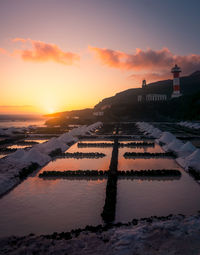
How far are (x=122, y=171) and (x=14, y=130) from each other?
44.1m

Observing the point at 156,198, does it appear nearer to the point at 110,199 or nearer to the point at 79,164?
the point at 110,199

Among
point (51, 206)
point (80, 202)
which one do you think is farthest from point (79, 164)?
point (51, 206)

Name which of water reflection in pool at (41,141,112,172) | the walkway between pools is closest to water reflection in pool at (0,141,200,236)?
the walkway between pools

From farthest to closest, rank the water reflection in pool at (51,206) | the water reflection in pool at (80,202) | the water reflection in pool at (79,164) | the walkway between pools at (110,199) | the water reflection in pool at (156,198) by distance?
the water reflection in pool at (79,164), the water reflection in pool at (156,198), the walkway between pools at (110,199), the water reflection in pool at (80,202), the water reflection in pool at (51,206)

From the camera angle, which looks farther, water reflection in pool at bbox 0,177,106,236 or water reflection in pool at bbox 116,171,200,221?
water reflection in pool at bbox 116,171,200,221

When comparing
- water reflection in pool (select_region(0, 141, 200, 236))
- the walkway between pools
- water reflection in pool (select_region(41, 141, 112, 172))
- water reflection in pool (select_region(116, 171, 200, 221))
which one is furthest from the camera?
water reflection in pool (select_region(41, 141, 112, 172))

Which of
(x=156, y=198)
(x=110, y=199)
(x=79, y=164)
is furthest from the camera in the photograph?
(x=79, y=164)

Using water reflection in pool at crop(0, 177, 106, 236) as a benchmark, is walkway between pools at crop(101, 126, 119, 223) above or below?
above

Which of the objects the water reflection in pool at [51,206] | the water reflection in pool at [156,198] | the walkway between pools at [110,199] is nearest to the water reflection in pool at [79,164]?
the walkway between pools at [110,199]

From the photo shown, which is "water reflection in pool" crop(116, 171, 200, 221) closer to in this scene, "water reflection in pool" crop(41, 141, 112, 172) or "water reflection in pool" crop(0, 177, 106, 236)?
"water reflection in pool" crop(0, 177, 106, 236)

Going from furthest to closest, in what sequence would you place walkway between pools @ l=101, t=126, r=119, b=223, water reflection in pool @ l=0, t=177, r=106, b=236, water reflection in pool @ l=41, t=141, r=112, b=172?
water reflection in pool @ l=41, t=141, r=112, b=172 < walkway between pools @ l=101, t=126, r=119, b=223 < water reflection in pool @ l=0, t=177, r=106, b=236

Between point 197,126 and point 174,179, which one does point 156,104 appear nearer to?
point 197,126

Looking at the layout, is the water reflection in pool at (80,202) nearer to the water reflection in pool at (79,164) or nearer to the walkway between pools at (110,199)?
the walkway between pools at (110,199)

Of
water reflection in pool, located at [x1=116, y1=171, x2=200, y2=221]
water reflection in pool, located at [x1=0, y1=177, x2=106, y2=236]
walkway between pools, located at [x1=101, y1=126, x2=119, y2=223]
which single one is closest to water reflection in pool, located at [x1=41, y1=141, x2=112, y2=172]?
walkway between pools, located at [x1=101, y1=126, x2=119, y2=223]
